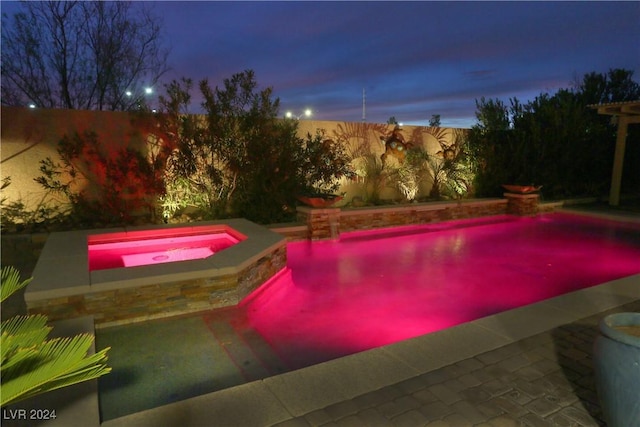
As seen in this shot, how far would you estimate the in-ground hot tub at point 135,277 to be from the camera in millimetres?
4039

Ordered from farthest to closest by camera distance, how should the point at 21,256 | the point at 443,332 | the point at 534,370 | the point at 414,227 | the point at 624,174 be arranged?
the point at 624,174 → the point at 414,227 → the point at 21,256 → the point at 443,332 → the point at 534,370

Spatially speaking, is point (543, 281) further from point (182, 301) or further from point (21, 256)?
point (21, 256)

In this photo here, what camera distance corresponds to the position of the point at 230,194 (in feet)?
29.0

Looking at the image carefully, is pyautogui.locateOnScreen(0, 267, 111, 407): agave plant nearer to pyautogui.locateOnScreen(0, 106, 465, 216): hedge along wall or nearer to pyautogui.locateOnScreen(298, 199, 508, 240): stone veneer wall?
pyautogui.locateOnScreen(298, 199, 508, 240): stone veneer wall

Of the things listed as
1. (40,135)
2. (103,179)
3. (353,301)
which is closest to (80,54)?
(40,135)

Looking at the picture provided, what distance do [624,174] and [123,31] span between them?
763 inches

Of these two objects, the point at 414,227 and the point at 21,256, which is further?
the point at 414,227

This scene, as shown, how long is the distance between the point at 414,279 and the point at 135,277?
4.15 metres

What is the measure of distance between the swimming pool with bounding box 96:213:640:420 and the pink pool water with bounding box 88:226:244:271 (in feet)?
4.82

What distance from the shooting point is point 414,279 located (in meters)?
6.32

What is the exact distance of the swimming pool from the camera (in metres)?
3.47

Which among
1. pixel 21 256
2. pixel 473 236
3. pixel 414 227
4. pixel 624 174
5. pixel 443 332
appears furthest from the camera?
pixel 624 174

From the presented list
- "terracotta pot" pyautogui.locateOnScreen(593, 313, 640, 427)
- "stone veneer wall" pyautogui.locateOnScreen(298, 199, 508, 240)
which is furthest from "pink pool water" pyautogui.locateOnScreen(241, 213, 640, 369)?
"terracotta pot" pyautogui.locateOnScreen(593, 313, 640, 427)

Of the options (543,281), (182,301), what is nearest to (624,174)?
(543,281)
